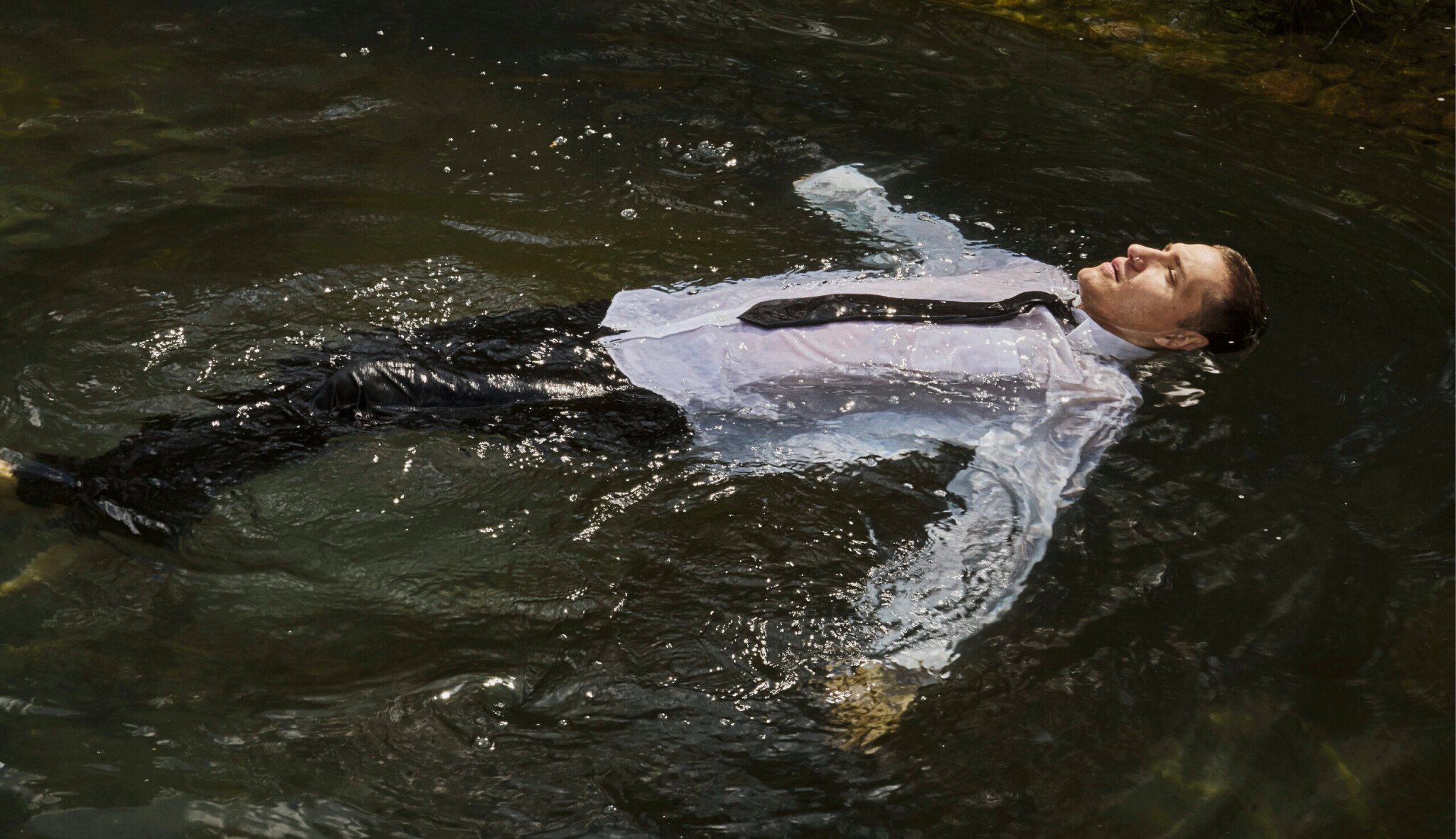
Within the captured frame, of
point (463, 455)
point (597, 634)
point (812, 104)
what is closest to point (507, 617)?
point (597, 634)

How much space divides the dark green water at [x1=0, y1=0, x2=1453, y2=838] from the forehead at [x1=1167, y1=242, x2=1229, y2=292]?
879mm

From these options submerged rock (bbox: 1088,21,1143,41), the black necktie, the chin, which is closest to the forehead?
the chin

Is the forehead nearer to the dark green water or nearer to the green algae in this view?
the dark green water

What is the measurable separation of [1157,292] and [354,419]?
119 inches

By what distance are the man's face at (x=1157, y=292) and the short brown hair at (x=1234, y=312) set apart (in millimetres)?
25

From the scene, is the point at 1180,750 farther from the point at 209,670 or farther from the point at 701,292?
the point at 209,670

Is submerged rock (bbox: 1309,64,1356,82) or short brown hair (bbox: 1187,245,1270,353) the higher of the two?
submerged rock (bbox: 1309,64,1356,82)

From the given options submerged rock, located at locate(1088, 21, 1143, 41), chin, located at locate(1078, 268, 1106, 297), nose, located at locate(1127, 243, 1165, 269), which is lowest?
chin, located at locate(1078, 268, 1106, 297)

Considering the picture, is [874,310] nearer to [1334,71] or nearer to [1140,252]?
[1140,252]

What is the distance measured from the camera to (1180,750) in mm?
3598

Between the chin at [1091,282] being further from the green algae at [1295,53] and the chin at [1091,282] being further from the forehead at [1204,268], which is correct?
the green algae at [1295,53]

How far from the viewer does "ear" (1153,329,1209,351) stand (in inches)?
168

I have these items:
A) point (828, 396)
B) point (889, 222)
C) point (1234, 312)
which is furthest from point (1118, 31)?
point (828, 396)

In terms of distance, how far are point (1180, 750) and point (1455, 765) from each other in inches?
36.3
